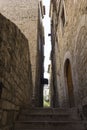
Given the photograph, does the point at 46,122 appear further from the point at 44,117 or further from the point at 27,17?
the point at 27,17

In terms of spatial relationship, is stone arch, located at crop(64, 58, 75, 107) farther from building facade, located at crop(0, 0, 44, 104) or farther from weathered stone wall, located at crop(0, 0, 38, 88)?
weathered stone wall, located at crop(0, 0, 38, 88)

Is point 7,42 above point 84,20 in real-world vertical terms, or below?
below

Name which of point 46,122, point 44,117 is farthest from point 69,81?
point 46,122

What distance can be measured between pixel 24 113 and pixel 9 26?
6.44ft

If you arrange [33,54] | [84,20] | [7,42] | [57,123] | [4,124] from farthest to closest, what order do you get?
[33,54] < [84,20] < [57,123] < [7,42] < [4,124]

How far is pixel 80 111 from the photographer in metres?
3.49

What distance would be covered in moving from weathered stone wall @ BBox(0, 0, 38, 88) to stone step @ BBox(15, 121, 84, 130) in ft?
16.5

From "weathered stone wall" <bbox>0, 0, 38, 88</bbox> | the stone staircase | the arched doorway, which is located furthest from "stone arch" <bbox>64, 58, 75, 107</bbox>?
"weathered stone wall" <bbox>0, 0, 38, 88</bbox>

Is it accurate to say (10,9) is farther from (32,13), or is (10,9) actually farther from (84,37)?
(84,37)

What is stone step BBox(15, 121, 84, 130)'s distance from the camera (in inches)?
113

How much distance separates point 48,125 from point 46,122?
0.07 m

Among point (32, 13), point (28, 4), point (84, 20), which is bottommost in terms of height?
point (84, 20)

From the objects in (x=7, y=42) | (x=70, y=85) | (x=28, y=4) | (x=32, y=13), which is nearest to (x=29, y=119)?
(x=7, y=42)

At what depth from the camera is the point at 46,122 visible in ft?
9.98
